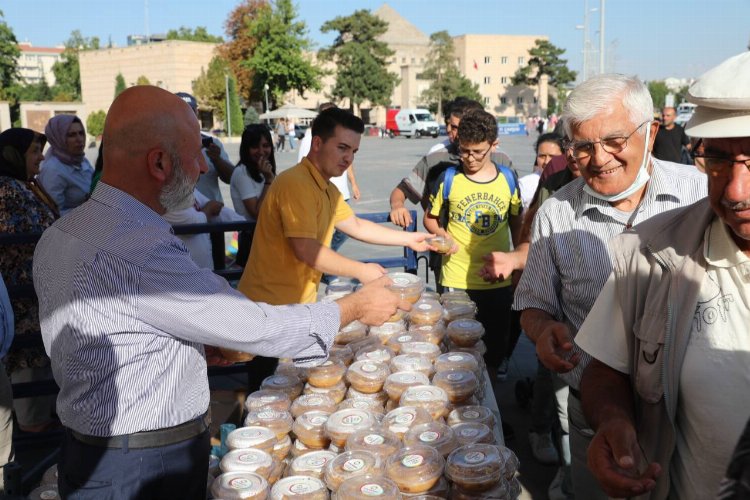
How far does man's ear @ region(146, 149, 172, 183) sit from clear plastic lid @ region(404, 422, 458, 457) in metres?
1.25

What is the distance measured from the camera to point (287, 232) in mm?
3354

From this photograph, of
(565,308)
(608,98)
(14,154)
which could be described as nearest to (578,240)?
(565,308)

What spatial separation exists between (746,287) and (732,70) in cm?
50

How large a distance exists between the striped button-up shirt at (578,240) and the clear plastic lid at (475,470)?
588 millimetres

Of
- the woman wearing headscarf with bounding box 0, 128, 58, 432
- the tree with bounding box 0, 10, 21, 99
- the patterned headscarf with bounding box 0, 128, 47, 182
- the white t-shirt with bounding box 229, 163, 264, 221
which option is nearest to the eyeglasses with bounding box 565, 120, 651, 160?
the woman wearing headscarf with bounding box 0, 128, 58, 432

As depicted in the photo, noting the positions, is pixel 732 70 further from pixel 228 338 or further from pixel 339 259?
pixel 339 259

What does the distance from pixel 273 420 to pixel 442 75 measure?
265 ft

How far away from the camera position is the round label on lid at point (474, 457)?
216 cm

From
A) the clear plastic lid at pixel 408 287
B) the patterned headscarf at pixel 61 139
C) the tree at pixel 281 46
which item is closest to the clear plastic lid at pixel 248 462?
the clear plastic lid at pixel 408 287

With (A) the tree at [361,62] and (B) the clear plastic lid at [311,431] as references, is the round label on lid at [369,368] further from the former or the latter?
(A) the tree at [361,62]

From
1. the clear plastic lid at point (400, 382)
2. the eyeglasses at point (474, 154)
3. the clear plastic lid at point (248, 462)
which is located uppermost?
the eyeglasses at point (474, 154)

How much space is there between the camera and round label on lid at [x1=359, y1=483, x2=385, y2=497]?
198cm

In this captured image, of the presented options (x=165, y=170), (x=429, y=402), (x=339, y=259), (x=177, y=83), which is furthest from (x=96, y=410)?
(x=177, y=83)

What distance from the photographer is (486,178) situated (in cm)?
443
